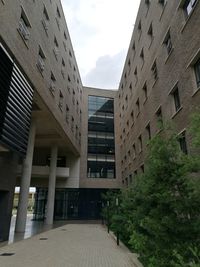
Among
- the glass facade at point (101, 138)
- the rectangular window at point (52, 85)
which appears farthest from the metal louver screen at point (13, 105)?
the glass facade at point (101, 138)

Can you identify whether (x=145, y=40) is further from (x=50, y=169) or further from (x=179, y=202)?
(x=179, y=202)

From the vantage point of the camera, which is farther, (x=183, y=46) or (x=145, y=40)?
(x=145, y=40)

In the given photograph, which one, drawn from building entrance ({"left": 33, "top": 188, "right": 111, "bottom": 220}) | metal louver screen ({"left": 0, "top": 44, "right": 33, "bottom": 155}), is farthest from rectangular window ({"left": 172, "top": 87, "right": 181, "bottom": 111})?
building entrance ({"left": 33, "top": 188, "right": 111, "bottom": 220})

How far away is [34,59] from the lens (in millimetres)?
13891

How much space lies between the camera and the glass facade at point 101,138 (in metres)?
34.4

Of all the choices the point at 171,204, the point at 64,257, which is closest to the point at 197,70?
the point at 171,204

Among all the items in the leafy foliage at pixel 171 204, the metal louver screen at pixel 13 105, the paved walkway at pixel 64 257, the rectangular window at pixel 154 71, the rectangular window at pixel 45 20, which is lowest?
the paved walkway at pixel 64 257

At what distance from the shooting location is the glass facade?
3438 centimetres

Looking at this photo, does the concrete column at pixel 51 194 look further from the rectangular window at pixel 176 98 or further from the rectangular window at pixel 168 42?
the rectangular window at pixel 168 42

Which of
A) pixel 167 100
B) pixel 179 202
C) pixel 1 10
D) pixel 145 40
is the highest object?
pixel 145 40

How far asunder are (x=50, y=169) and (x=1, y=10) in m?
17.7

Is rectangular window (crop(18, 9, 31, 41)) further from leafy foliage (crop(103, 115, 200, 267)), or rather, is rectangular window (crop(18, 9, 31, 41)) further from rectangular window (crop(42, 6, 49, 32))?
leafy foliage (crop(103, 115, 200, 267))

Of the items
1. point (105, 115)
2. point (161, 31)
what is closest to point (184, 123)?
point (161, 31)

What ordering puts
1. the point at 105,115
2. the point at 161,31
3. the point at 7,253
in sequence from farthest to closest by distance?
the point at 105,115, the point at 161,31, the point at 7,253
